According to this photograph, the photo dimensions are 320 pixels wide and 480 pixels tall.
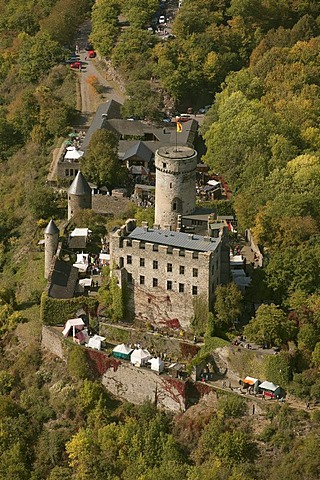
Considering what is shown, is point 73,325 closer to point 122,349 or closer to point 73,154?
point 122,349

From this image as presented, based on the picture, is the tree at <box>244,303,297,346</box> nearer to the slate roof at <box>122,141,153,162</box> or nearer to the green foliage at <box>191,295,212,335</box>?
the green foliage at <box>191,295,212,335</box>

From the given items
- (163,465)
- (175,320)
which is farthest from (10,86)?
(163,465)

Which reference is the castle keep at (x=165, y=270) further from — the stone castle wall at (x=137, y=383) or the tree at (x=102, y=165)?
the tree at (x=102, y=165)

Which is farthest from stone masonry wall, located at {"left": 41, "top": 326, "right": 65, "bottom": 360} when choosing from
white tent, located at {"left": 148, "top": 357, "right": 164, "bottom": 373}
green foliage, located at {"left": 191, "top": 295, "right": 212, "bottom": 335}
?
green foliage, located at {"left": 191, "top": 295, "right": 212, "bottom": 335}

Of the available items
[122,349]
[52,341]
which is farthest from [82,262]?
[122,349]

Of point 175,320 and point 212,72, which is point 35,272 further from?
point 212,72
